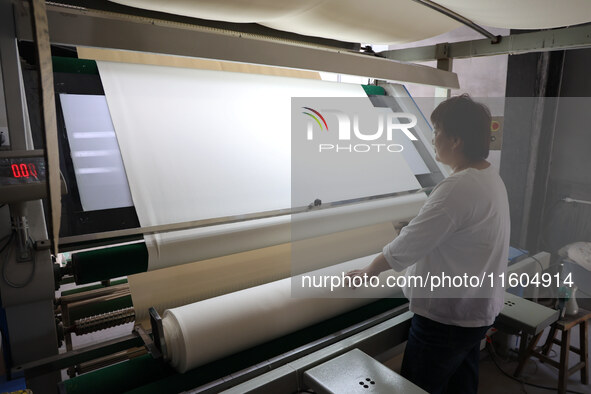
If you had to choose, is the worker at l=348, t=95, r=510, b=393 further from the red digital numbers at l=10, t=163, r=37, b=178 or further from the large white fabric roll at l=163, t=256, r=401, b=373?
the red digital numbers at l=10, t=163, r=37, b=178

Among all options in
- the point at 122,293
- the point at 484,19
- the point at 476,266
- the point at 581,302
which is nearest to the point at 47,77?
the point at 122,293

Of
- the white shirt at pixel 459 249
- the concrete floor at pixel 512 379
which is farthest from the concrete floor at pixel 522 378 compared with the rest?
the white shirt at pixel 459 249

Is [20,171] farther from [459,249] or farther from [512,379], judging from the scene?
[512,379]

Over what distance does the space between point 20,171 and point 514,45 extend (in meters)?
1.69

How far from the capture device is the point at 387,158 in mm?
1826

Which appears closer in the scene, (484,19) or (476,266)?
(476,266)

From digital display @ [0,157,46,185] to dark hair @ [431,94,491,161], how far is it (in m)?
1.14

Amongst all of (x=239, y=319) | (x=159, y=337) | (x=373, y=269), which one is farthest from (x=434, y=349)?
(x=159, y=337)

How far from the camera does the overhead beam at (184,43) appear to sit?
0.86 m

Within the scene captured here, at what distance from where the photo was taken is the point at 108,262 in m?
1.01

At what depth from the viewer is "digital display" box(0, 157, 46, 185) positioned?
825 millimetres

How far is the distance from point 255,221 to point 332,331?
45cm

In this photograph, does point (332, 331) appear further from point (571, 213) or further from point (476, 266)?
point (571, 213)

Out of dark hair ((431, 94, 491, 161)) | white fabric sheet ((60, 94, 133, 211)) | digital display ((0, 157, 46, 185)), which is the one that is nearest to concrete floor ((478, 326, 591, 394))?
dark hair ((431, 94, 491, 161))
